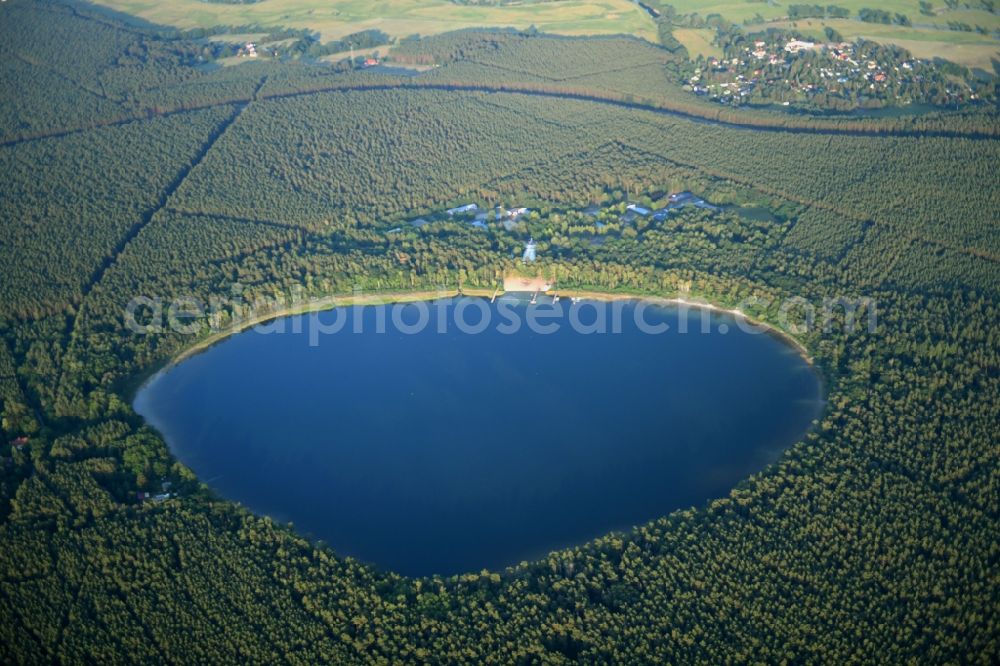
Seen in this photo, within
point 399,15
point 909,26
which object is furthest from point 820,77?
point 399,15

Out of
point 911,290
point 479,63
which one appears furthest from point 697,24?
point 911,290

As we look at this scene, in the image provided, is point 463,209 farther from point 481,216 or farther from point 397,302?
point 397,302

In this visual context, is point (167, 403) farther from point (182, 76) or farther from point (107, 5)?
point (107, 5)

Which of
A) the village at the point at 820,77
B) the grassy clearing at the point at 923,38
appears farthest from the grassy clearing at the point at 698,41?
the grassy clearing at the point at 923,38

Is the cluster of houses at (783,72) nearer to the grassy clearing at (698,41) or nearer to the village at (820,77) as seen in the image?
the village at (820,77)

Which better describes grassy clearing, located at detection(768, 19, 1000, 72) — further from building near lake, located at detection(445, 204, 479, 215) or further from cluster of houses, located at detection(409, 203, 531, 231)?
building near lake, located at detection(445, 204, 479, 215)

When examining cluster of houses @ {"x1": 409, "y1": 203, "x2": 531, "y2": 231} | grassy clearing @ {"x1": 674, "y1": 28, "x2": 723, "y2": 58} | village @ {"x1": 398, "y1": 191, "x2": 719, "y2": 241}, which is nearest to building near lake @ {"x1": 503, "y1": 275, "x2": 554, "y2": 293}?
village @ {"x1": 398, "y1": 191, "x2": 719, "y2": 241}
